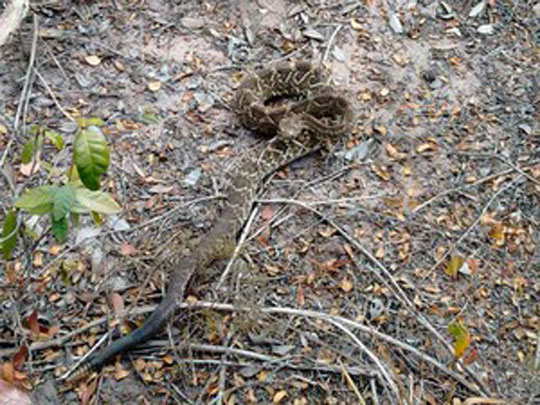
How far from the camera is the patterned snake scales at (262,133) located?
14.5 ft

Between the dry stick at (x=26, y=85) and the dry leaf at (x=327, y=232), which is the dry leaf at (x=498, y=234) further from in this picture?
the dry stick at (x=26, y=85)

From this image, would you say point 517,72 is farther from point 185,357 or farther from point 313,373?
point 185,357

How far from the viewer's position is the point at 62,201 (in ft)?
10.6

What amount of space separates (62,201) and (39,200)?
4.3 inches

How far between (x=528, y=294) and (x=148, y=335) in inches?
106

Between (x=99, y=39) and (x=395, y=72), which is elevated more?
(x=99, y=39)

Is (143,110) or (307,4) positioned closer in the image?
(143,110)

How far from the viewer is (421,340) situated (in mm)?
4707

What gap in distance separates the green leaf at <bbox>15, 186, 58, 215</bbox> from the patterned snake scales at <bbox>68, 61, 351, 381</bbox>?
53.3 inches

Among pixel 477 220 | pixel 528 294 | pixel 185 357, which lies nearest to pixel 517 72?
pixel 477 220

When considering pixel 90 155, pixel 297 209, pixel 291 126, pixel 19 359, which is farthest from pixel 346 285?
pixel 90 155

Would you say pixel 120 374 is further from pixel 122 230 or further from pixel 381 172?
pixel 381 172

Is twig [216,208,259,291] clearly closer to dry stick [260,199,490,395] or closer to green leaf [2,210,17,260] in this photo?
dry stick [260,199,490,395]

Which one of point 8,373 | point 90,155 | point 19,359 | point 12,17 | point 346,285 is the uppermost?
point 90,155
